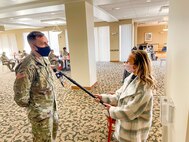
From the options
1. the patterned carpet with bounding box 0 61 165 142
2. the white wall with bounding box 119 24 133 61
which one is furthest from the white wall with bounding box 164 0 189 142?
the white wall with bounding box 119 24 133 61

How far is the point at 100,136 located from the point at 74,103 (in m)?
1.52

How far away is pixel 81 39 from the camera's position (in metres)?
4.51

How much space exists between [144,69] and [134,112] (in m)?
0.41

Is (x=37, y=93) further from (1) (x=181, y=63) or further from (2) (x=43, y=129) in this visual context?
(1) (x=181, y=63)

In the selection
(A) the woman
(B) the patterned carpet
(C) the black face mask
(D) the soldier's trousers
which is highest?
(C) the black face mask

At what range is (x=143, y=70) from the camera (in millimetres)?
1387

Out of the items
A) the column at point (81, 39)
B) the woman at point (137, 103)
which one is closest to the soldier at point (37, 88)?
the woman at point (137, 103)

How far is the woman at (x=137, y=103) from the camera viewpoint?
1.36 metres

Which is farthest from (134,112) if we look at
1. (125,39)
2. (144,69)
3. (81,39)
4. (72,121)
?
(125,39)

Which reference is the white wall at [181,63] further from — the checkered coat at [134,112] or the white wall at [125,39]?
the white wall at [125,39]

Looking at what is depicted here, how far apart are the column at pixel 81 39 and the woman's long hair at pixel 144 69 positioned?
322cm

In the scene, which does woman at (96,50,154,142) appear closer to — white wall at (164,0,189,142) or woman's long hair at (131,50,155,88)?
woman's long hair at (131,50,155,88)

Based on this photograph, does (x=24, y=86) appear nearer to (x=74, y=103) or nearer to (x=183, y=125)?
(x=183, y=125)

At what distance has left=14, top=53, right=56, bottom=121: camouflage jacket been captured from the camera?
4.76 ft
